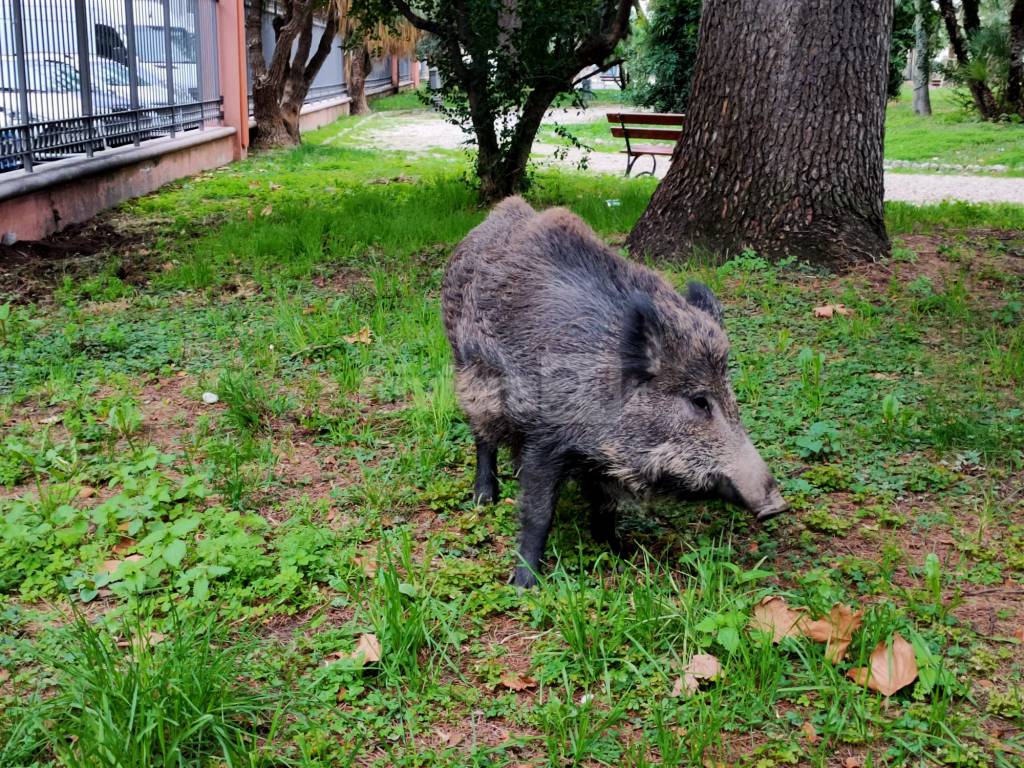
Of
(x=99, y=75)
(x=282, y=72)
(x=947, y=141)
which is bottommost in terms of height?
(x=947, y=141)

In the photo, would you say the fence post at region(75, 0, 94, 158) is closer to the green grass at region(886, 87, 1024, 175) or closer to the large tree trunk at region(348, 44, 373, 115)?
the green grass at region(886, 87, 1024, 175)

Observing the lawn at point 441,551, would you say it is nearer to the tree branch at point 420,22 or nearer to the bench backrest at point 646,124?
the tree branch at point 420,22

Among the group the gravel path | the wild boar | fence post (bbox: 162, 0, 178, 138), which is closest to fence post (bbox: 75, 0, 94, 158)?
fence post (bbox: 162, 0, 178, 138)

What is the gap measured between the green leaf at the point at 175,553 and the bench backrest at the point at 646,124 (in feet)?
38.1

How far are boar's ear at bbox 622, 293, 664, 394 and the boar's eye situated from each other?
0.16 m

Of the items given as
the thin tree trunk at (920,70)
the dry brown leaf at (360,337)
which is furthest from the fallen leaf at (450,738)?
the thin tree trunk at (920,70)

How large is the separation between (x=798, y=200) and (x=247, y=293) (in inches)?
150

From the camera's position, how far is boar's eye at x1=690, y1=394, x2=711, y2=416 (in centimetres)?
325

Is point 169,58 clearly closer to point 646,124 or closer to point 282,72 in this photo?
point 282,72

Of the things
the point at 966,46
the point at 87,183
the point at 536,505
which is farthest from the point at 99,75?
the point at 966,46

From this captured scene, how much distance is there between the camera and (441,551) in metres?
3.60

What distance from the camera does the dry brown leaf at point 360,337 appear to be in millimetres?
5691

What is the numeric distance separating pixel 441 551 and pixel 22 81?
773cm

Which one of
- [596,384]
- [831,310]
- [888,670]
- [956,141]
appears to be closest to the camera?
[888,670]
